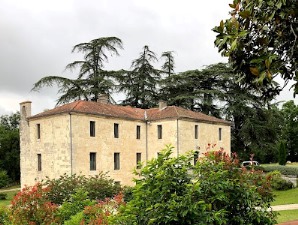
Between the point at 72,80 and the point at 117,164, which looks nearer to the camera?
the point at 117,164

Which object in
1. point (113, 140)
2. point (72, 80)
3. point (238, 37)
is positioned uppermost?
point (72, 80)

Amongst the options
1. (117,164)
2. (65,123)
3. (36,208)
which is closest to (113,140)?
(117,164)

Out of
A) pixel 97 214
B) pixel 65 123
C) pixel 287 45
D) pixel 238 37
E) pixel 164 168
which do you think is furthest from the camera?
pixel 65 123

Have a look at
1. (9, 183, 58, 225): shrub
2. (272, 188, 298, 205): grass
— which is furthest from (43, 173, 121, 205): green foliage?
(272, 188, 298, 205): grass

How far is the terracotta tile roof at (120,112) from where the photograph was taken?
2904 centimetres

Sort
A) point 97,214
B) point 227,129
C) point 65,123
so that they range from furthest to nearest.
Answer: point 227,129
point 65,123
point 97,214

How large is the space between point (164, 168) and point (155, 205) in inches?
22.4

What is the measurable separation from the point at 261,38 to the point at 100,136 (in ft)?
86.9

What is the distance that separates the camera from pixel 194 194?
5277 mm

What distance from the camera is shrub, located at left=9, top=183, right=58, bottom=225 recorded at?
8.37 metres

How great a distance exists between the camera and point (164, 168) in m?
5.28

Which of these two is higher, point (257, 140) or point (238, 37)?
point (238, 37)

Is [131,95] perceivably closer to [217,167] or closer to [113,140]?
[113,140]

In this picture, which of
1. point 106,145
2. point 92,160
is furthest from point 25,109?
point 106,145
